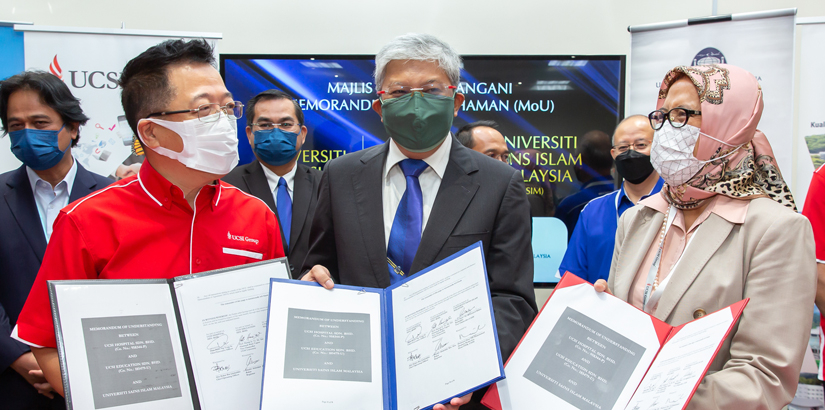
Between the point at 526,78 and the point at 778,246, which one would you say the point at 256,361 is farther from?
the point at 526,78

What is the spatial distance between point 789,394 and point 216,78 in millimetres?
2141

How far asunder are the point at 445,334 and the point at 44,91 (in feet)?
9.17

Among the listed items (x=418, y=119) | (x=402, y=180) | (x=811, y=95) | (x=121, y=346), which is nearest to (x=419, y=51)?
(x=418, y=119)

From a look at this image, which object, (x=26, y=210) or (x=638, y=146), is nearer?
(x=26, y=210)

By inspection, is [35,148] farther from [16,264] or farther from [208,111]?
[208,111]

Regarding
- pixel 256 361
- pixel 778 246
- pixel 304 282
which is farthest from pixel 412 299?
pixel 778 246

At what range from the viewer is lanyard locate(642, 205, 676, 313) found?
1.71m

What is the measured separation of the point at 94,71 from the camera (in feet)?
13.5

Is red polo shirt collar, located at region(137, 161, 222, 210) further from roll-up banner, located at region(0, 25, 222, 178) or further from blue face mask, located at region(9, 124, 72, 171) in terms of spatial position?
roll-up banner, located at region(0, 25, 222, 178)

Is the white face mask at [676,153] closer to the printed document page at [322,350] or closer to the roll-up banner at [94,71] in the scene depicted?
the printed document page at [322,350]

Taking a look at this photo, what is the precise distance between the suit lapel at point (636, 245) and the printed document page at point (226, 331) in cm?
130

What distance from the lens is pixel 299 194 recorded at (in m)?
3.59

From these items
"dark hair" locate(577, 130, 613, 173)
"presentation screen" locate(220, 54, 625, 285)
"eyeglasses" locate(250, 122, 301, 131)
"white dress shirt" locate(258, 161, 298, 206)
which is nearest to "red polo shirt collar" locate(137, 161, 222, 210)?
"white dress shirt" locate(258, 161, 298, 206)

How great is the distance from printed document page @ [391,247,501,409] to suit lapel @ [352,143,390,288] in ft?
0.80
